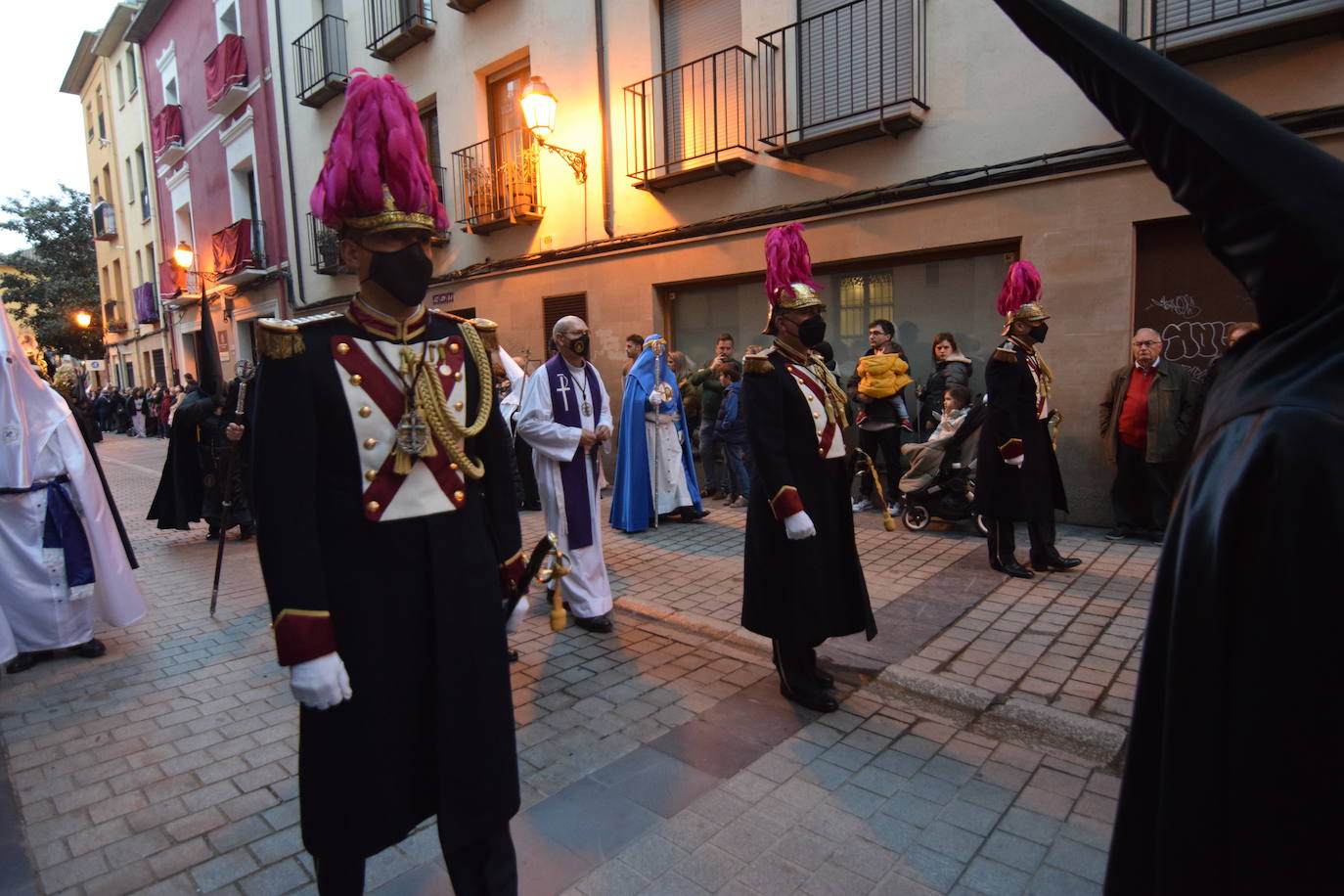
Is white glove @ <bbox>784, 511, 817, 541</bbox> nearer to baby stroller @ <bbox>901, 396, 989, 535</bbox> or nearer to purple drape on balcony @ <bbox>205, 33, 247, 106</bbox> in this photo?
baby stroller @ <bbox>901, 396, 989, 535</bbox>

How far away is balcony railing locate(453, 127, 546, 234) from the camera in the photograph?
41.3ft

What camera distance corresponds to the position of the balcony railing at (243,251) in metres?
18.9

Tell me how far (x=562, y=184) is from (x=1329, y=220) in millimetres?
12363

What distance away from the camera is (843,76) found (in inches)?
353

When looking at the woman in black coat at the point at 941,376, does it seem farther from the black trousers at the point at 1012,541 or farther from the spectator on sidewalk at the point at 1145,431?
the black trousers at the point at 1012,541

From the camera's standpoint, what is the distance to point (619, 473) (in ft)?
28.9

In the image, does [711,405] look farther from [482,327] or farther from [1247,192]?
[1247,192]

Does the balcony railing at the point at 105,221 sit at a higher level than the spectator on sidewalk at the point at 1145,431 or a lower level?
higher

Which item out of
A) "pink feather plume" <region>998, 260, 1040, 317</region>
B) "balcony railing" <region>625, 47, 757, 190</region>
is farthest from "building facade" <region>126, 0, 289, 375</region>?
"pink feather plume" <region>998, 260, 1040, 317</region>

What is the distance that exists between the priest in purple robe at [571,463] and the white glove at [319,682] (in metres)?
3.34

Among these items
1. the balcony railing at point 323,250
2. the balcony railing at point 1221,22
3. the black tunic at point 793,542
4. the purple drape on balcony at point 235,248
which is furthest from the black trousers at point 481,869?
the purple drape on balcony at point 235,248

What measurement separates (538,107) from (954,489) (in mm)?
7727

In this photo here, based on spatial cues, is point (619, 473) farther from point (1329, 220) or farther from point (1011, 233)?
point (1329, 220)

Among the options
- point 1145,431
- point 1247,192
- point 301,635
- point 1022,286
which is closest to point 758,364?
point 301,635
